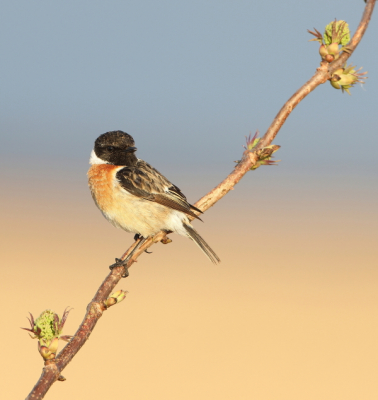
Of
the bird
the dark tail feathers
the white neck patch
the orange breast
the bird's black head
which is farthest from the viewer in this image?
the white neck patch

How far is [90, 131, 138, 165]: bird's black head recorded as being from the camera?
5926 millimetres

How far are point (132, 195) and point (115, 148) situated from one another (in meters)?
0.68

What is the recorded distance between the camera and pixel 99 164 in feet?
20.1

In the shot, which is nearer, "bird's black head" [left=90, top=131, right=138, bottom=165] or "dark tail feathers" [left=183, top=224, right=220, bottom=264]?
"dark tail feathers" [left=183, top=224, right=220, bottom=264]

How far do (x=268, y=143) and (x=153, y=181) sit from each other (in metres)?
3.36

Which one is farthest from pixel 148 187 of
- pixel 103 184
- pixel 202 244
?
pixel 202 244

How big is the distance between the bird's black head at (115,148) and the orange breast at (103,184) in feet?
0.38

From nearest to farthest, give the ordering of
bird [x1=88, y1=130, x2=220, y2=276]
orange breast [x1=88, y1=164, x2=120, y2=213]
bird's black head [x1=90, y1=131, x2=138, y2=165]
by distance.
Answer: bird [x1=88, y1=130, x2=220, y2=276] < orange breast [x1=88, y1=164, x2=120, y2=213] < bird's black head [x1=90, y1=131, x2=138, y2=165]

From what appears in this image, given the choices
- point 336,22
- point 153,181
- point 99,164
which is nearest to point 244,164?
point 336,22

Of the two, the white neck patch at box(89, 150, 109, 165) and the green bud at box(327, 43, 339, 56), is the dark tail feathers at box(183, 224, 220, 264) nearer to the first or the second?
the white neck patch at box(89, 150, 109, 165)

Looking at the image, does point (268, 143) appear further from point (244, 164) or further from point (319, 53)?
point (319, 53)

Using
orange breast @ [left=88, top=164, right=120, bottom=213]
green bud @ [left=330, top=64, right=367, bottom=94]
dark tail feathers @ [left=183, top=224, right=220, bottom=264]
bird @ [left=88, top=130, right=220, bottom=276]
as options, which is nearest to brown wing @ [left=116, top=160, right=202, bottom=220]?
bird @ [left=88, top=130, right=220, bottom=276]

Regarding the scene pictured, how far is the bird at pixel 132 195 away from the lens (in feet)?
18.2

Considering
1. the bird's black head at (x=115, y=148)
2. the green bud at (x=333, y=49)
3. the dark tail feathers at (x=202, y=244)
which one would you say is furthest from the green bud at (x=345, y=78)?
the bird's black head at (x=115, y=148)
